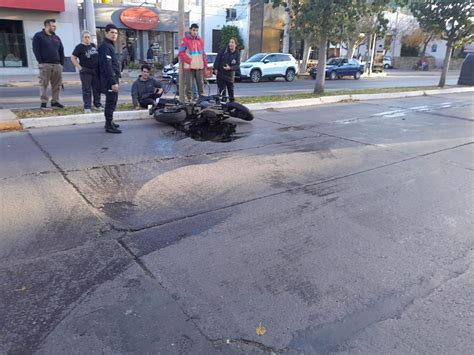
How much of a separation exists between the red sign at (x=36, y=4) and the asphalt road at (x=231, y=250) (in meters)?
16.4

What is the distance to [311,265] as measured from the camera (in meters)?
3.49

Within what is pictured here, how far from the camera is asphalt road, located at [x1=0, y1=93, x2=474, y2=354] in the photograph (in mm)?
2658

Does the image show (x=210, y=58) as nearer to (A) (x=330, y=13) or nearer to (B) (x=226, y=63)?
(A) (x=330, y=13)

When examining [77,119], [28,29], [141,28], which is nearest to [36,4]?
[28,29]

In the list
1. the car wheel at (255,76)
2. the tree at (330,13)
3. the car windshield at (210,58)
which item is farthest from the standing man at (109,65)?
the car wheel at (255,76)

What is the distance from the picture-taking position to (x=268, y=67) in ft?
80.1

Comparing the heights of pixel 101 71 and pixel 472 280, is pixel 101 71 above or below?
above

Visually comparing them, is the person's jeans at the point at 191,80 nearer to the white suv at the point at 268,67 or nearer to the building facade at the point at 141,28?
the white suv at the point at 268,67

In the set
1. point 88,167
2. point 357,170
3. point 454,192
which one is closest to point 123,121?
point 88,167

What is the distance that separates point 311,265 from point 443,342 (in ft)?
3.75

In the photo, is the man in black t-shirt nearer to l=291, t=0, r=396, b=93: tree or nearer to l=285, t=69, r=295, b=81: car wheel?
l=291, t=0, r=396, b=93: tree

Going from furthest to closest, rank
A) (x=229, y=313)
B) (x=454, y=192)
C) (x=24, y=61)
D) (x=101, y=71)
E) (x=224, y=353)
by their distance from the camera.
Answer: (x=24, y=61), (x=101, y=71), (x=454, y=192), (x=229, y=313), (x=224, y=353)

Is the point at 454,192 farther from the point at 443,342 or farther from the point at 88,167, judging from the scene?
the point at 88,167

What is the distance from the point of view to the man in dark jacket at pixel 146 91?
32.9 feet
